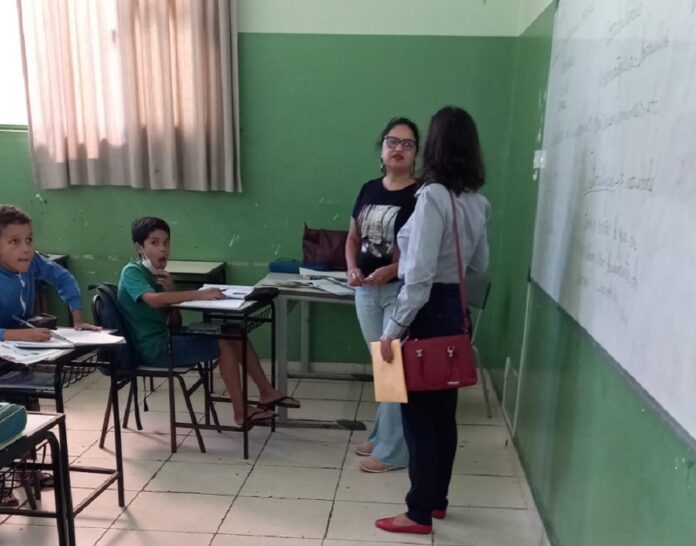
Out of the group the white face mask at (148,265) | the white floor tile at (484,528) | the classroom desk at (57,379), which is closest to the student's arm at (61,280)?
the classroom desk at (57,379)

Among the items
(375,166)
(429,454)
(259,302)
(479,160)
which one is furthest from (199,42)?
(429,454)

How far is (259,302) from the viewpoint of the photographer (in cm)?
281

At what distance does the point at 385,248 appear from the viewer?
2.64 m

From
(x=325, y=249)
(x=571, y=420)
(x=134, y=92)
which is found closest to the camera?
(x=571, y=420)

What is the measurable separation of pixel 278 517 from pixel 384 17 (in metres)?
2.79

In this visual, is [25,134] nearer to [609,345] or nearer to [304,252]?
[304,252]

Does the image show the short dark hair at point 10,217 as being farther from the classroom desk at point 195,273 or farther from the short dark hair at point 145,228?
the classroom desk at point 195,273

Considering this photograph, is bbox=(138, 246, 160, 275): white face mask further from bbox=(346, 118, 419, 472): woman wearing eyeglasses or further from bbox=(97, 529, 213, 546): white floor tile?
bbox=(97, 529, 213, 546): white floor tile

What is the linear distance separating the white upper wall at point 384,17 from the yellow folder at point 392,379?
7.52ft

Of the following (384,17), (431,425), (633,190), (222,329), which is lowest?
(431,425)

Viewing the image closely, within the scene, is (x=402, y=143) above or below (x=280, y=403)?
above

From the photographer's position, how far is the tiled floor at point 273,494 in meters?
2.25

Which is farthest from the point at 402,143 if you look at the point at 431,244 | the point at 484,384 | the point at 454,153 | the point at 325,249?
the point at 484,384

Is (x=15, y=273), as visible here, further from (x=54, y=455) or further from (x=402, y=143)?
(x=402, y=143)
